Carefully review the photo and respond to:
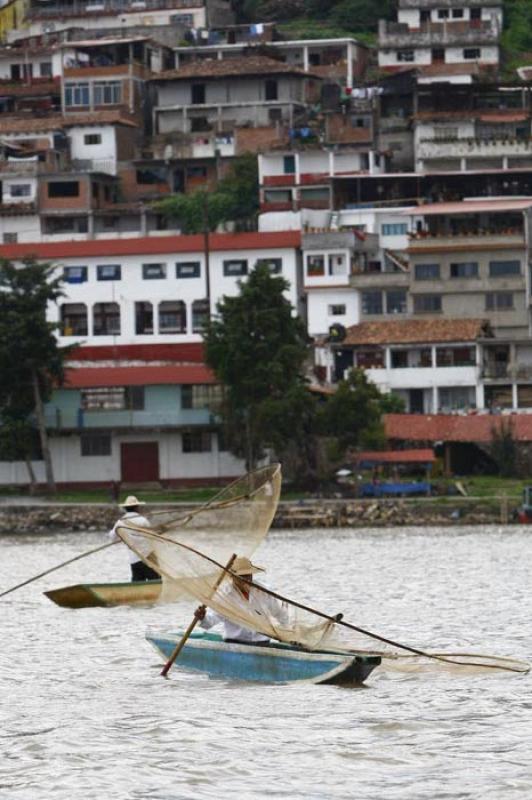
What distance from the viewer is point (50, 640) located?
1201 inches

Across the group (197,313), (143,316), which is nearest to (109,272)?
(143,316)

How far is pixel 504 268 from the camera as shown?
79688mm

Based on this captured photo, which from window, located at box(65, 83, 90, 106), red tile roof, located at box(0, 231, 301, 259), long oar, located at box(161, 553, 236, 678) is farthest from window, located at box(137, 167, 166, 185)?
long oar, located at box(161, 553, 236, 678)

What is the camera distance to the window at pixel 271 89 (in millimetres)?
102125

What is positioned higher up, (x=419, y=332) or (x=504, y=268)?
(x=504, y=268)

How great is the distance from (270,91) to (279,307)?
36506mm

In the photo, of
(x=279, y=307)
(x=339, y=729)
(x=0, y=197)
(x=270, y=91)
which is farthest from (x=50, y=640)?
(x=270, y=91)

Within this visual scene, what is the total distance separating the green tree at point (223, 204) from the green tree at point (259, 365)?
71.8 ft

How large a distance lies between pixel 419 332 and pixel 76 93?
33713mm

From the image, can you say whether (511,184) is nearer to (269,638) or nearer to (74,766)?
(269,638)

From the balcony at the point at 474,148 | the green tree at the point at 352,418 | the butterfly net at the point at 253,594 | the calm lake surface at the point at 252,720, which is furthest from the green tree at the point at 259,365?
the butterfly net at the point at 253,594

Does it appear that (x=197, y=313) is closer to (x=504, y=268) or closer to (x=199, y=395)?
(x=199, y=395)

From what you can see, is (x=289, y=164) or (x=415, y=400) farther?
(x=289, y=164)

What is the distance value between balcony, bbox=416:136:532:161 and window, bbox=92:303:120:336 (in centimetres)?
1726
